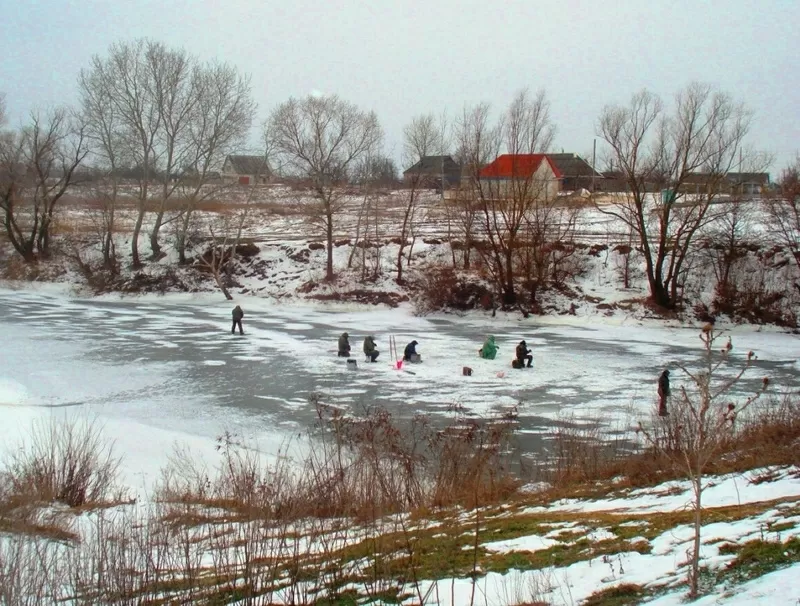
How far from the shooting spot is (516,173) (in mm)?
32719

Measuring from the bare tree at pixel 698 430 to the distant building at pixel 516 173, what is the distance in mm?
13557

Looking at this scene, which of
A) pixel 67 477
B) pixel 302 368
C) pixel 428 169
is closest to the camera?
pixel 67 477

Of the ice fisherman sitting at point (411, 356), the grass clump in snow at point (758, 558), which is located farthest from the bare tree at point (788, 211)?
the grass clump in snow at point (758, 558)

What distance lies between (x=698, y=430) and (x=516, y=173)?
27544mm

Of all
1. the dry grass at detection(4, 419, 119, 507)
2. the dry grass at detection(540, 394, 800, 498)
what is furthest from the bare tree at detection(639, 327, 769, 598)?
the dry grass at detection(4, 419, 119, 507)

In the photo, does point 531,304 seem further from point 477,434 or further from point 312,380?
point 477,434

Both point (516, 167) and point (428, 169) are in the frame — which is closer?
point (516, 167)

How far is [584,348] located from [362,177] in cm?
1966

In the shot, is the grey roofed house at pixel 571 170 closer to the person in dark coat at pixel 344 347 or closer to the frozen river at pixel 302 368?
the frozen river at pixel 302 368

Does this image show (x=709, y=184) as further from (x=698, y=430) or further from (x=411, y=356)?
(x=698, y=430)

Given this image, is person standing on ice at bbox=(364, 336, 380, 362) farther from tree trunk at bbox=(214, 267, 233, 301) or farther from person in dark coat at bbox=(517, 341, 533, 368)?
tree trunk at bbox=(214, 267, 233, 301)

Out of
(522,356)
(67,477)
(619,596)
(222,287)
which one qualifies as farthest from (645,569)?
(222,287)

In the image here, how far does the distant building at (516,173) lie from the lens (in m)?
32.7

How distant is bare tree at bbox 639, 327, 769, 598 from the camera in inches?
182
